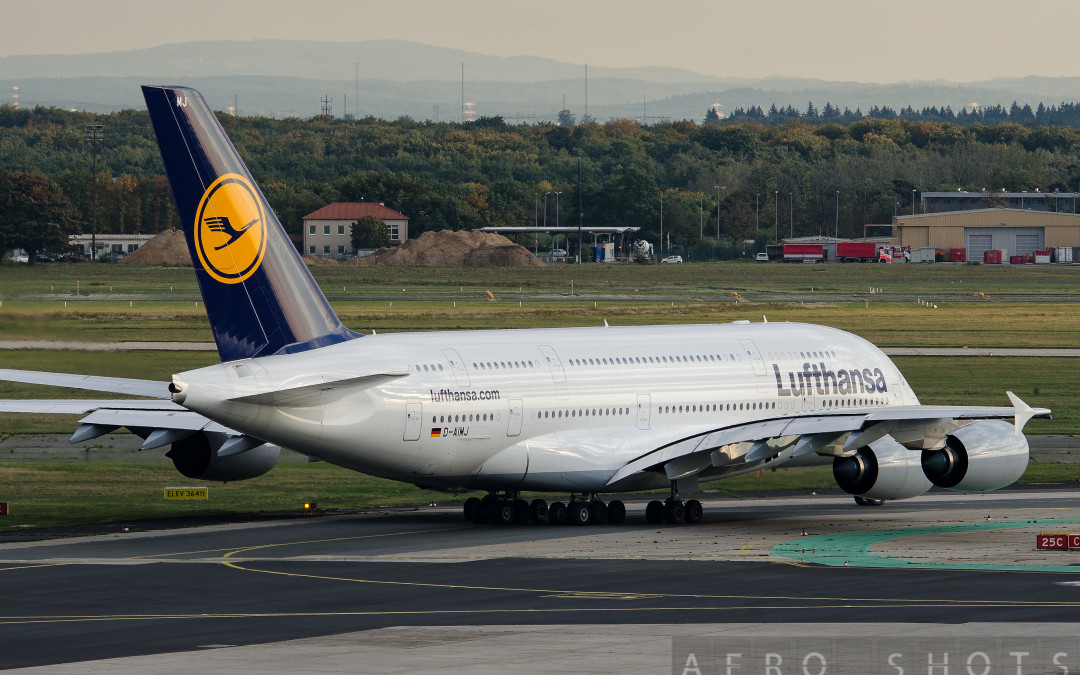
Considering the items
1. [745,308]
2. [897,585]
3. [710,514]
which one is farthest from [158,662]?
[745,308]

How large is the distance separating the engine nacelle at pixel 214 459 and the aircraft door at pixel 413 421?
543cm

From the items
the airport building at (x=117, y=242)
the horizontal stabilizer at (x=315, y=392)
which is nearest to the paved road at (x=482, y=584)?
the horizontal stabilizer at (x=315, y=392)

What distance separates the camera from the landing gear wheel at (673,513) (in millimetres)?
41344

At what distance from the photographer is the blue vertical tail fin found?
1414 inches

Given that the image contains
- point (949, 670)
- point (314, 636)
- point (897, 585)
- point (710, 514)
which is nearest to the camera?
point (949, 670)

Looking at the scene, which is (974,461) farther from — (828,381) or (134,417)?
(134,417)

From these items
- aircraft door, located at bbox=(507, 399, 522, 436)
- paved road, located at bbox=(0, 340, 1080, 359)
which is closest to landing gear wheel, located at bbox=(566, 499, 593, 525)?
aircraft door, located at bbox=(507, 399, 522, 436)

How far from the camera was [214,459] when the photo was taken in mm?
40625

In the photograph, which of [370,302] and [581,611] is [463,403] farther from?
[370,302]

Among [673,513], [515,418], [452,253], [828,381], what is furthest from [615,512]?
[452,253]

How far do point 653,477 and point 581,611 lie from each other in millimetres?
12848

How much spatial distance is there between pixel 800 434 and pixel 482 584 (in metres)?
10.9

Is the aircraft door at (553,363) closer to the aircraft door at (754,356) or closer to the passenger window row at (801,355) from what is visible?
the aircraft door at (754,356)

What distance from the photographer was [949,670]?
72.3ft
